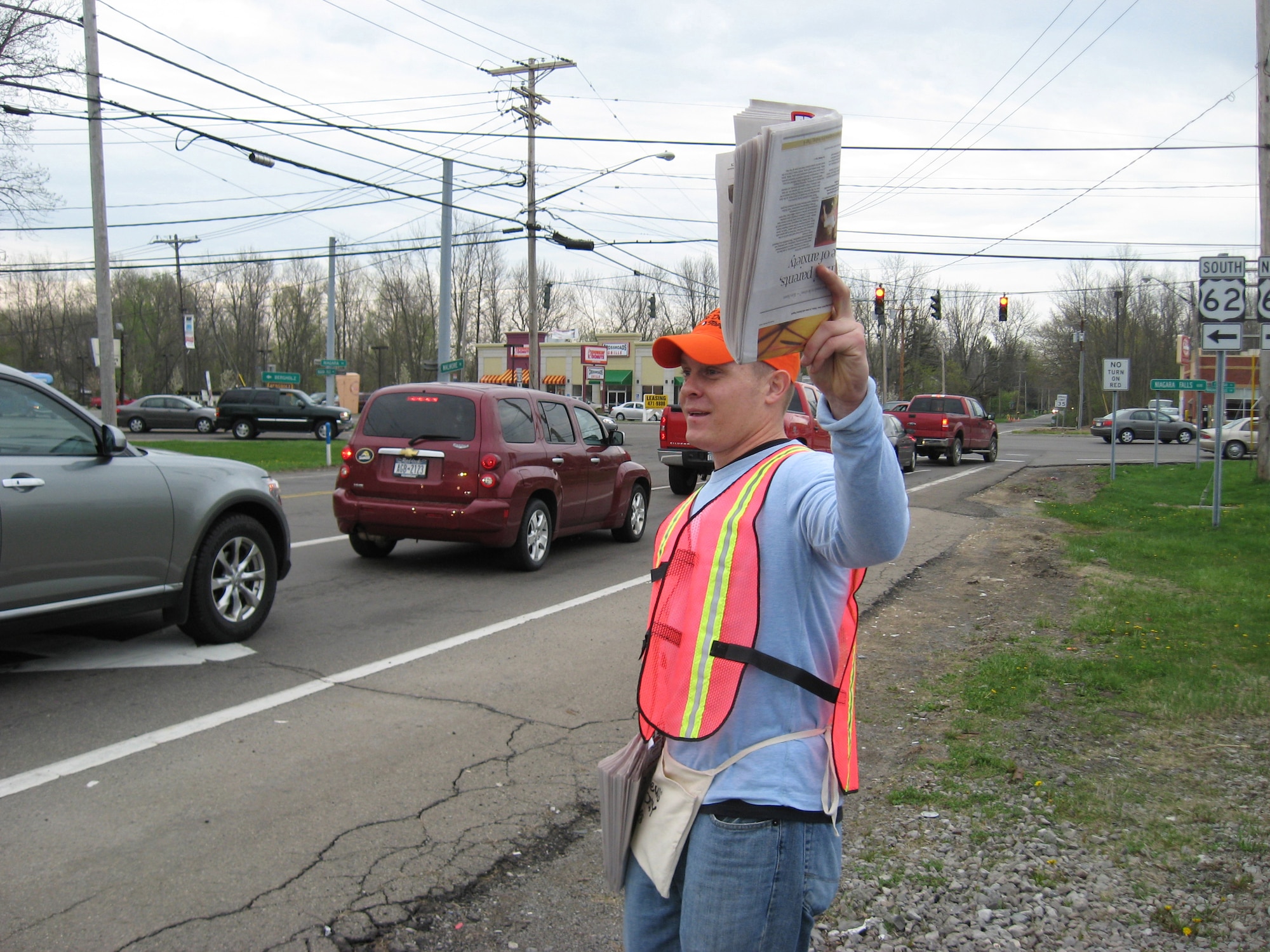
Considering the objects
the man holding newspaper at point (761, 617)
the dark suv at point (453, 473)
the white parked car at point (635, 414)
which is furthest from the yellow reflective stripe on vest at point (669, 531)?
the white parked car at point (635, 414)

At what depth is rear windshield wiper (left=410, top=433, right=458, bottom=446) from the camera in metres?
9.51

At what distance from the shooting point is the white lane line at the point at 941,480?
2112cm

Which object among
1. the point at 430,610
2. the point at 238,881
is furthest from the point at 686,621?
the point at 430,610

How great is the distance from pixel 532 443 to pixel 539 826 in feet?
20.5

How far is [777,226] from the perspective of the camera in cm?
154

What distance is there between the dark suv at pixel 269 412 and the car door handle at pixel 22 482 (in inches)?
1244

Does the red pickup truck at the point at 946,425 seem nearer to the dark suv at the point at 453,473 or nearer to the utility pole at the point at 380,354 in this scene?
the dark suv at the point at 453,473

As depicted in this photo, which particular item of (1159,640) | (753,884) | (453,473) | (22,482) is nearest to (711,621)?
(753,884)

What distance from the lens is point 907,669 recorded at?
6.64 meters

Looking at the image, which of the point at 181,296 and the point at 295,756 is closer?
the point at 295,756

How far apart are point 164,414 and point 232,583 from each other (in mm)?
36748

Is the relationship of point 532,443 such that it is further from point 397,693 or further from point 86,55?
point 86,55

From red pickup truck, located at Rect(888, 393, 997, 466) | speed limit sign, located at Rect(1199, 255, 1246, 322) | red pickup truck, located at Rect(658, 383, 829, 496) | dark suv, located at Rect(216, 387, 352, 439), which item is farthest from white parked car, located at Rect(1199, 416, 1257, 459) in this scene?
dark suv, located at Rect(216, 387, 352, 439)

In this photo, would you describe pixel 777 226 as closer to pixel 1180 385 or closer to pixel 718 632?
pixel 718 632
